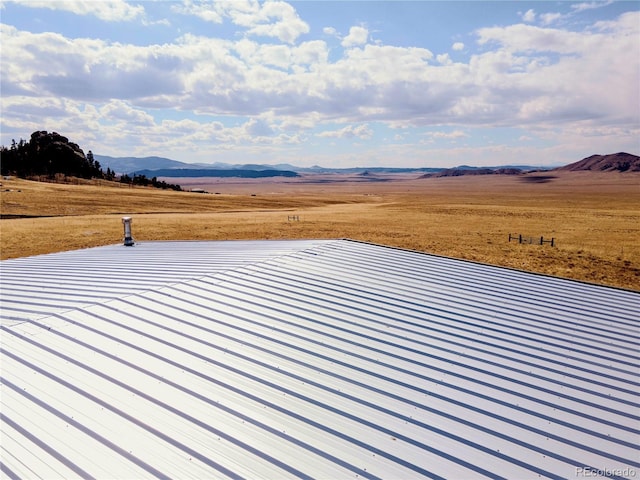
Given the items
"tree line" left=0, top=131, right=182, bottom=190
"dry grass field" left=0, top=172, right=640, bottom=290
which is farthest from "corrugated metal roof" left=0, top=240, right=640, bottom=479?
"tree line" left=0, top=131, right=182, bottom=190

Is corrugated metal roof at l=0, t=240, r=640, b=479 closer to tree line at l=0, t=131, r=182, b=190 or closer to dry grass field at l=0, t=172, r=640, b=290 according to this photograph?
dry grass field at l=0, t=172, r=640, b=290

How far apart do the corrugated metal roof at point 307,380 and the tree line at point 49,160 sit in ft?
420

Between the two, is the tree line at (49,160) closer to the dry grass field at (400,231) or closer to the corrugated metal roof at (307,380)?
Result: the dry grass field at (400,231)

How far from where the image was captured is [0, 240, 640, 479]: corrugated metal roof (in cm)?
455

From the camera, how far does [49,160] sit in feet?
403

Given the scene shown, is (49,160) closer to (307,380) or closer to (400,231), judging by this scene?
(400,231)

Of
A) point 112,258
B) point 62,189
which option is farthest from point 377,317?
point 62,189

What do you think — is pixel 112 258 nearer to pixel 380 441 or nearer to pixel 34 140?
pixel 380 441

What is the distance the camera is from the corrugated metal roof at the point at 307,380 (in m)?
4.55

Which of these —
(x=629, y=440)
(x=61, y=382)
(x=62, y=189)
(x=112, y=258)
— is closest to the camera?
(x=629, y=440)

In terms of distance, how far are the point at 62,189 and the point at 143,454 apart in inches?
3625

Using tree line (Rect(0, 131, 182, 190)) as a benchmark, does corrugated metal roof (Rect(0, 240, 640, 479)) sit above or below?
below

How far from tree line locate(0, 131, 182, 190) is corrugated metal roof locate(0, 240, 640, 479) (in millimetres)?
127889

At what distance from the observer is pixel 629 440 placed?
523 centimetres
